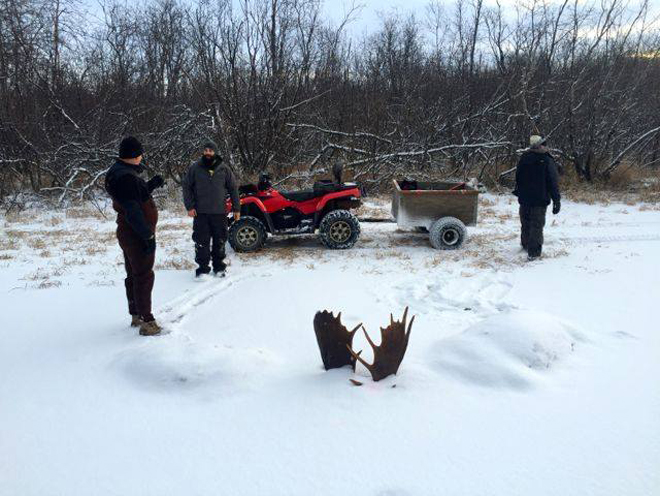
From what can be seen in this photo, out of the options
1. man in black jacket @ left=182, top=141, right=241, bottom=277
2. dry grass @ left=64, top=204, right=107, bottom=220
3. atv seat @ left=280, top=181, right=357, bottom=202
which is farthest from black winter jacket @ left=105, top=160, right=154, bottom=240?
dry grass @ left=64, top=204, right=107, bottom=220

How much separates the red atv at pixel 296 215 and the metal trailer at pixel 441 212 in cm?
63

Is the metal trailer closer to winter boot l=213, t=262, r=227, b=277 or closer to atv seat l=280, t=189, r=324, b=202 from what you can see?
atv seat l=280, t=189, r=324, b=202

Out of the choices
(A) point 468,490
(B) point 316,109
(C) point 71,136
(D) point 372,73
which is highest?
(D) point 372,73

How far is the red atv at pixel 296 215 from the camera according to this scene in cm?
634

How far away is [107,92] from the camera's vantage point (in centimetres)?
1234

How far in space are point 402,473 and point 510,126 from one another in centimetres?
1252

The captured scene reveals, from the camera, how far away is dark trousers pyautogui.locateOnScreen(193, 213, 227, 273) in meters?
5.33

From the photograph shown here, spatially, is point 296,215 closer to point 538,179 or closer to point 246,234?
point 246,234

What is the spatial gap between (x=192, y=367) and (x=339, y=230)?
3.71 meters

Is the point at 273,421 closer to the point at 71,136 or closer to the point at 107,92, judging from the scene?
the point at 71,136

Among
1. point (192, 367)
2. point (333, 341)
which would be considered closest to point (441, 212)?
point (333, 341)

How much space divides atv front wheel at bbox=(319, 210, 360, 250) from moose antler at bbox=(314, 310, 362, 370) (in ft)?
11.1

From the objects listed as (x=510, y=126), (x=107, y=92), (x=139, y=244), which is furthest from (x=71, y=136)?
(x=510, y=126)

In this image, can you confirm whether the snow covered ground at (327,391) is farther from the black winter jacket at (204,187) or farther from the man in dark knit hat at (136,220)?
the black winter jacket at (204,187)
